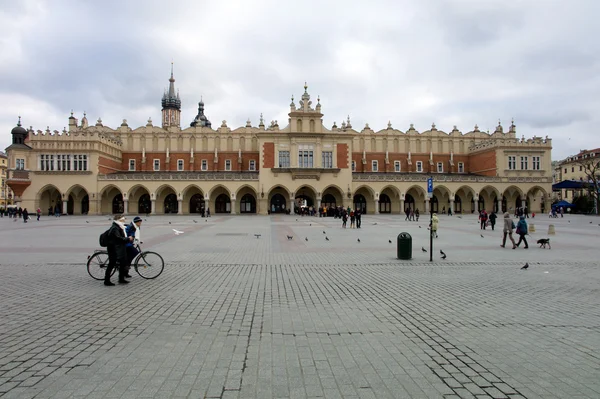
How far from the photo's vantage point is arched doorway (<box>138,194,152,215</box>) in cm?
5330

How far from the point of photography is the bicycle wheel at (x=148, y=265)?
978 cm

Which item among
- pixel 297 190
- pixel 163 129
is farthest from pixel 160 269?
pixel 163 129

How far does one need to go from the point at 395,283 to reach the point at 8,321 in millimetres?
7747

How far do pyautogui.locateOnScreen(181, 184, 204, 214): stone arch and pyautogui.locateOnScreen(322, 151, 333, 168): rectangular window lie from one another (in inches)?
674

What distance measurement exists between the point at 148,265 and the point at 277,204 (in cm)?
4517

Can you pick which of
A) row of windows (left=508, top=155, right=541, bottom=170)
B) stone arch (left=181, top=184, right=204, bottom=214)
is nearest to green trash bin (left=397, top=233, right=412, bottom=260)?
stone arch (left=181, top=184, right=204, bottom=214)

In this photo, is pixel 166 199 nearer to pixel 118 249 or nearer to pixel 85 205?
pixel 85 205

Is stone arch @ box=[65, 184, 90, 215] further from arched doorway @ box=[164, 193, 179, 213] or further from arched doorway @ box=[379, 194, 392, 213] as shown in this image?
arched doorway @ box=[379, 194, 392, 213]

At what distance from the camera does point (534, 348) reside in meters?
5.02

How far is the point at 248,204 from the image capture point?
54.9 metres

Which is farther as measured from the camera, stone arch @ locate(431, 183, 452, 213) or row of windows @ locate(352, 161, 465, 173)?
row of windows @ locate(352, 161, 465, 173)

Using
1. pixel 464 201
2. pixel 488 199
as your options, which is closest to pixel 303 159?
pixel 464 201

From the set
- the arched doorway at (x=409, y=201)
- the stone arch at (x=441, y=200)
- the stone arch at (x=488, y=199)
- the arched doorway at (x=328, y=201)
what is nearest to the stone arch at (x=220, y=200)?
the arched doorway at (x=328, y=201)

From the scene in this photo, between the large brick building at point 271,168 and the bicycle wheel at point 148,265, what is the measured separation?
39.0m
